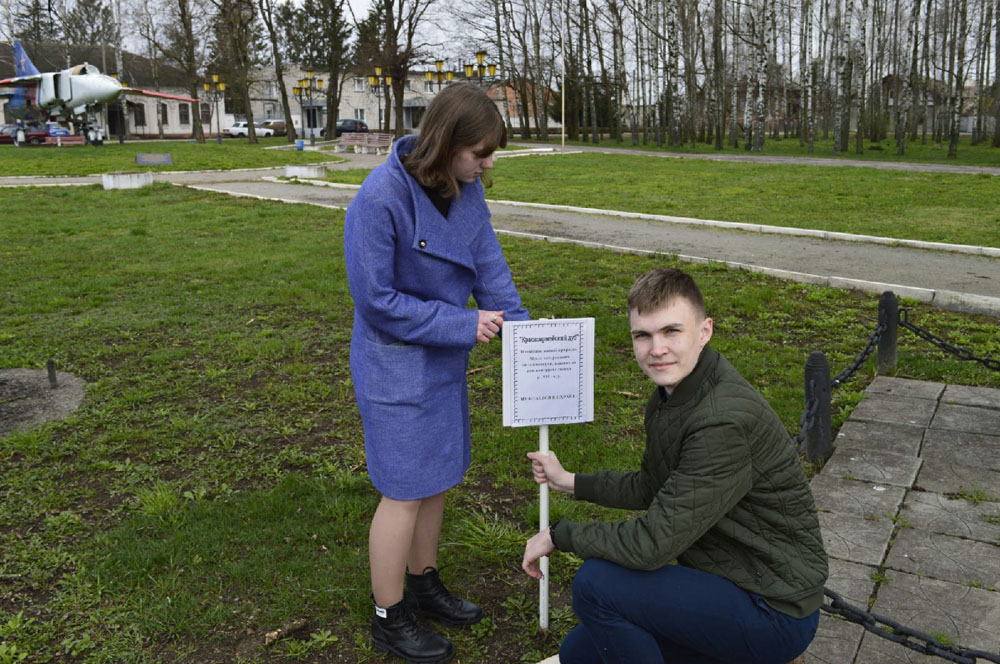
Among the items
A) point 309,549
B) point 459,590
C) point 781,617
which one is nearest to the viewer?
point 781,617

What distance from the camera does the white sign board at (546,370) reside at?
2.88 m

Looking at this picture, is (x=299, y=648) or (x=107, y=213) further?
(x=107, y=213)

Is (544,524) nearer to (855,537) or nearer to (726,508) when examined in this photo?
(726,508)

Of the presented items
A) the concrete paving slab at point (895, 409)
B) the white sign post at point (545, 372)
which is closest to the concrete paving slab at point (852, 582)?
the white sign post at point (545, 372)

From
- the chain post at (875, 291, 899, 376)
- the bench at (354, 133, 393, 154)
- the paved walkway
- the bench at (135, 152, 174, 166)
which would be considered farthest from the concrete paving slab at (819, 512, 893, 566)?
the bench at (354, 133, 393, 154)

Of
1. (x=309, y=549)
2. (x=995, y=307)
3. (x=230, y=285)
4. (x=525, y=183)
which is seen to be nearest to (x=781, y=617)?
(x=309, y=549)

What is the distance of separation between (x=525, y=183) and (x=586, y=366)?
61.9 ft

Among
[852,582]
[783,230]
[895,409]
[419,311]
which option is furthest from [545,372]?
[783,230]

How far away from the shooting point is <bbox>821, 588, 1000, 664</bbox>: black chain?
103 inches

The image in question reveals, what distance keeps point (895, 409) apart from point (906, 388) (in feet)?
1.69

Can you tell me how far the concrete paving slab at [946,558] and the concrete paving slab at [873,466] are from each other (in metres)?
0.59

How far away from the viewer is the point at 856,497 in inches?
168

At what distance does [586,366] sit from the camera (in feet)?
9.83

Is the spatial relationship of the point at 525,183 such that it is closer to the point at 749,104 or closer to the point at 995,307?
the point at 995,307
